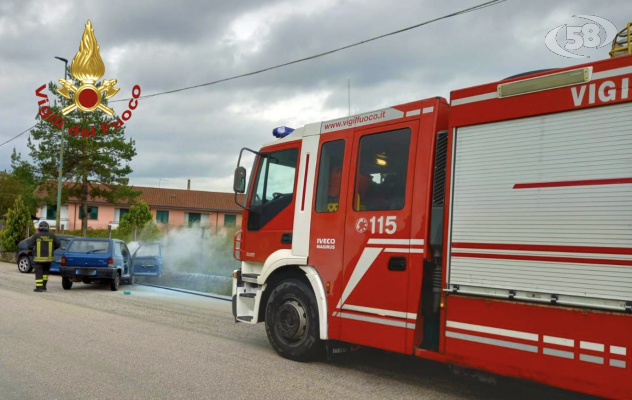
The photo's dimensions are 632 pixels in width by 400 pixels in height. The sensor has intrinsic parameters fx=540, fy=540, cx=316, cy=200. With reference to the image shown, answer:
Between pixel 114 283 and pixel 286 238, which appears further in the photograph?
pixel 114 283

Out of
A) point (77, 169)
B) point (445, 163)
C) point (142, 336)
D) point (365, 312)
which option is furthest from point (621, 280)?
point (77, 169)

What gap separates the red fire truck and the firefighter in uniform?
942 cm

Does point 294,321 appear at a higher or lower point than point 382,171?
lower

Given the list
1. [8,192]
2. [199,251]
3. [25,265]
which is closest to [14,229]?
[25,265]

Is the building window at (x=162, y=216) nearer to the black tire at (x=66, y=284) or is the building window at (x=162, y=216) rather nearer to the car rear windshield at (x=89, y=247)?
the car rear windshield at (x=89, y=247)

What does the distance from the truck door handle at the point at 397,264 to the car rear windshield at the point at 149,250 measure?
13.0 m

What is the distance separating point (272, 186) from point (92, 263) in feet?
31.3

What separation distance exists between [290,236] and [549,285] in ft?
10.7

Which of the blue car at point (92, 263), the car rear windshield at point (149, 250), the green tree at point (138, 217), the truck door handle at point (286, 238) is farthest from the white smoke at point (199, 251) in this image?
the green tree at point (138, 217)

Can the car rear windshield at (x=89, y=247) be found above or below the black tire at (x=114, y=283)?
above

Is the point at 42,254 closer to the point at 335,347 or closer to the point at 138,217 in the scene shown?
the point at 335,347

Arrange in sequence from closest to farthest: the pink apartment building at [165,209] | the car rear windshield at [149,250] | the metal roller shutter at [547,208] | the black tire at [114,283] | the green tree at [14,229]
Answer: the metal roller shutter at [547,208]
the black tire at [114,283]
the car rear windshield at [149,250]
the green tree at [14,229]
the pink apartment building at [165,209]

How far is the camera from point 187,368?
19.6ft

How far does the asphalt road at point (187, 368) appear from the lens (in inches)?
202
